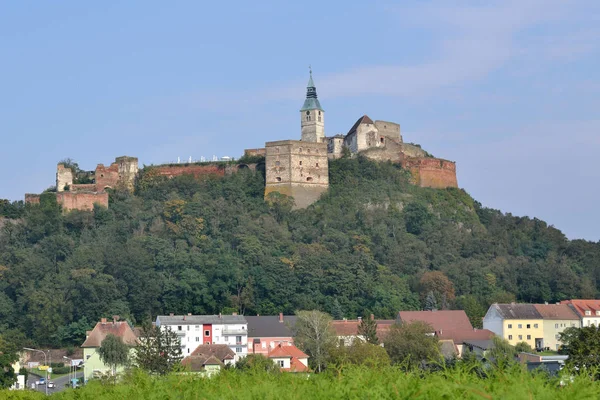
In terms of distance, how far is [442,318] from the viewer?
6588cm

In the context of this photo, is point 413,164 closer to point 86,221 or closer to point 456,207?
point 456,207

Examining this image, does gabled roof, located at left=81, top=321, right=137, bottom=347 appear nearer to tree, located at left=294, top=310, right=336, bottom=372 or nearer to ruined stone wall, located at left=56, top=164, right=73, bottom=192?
tree, located at left=294, top=310, right=336, bottom=372

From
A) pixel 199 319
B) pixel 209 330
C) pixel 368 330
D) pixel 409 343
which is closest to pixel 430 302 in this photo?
pixel 368 330

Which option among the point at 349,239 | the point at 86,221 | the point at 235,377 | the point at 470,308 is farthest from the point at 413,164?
the point at 235,377

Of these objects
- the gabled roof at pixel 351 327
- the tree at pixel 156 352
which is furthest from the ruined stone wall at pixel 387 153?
the tree at pixel 156 352

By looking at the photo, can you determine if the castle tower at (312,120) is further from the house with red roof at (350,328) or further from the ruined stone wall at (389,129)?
the house with red roof at (350,328)

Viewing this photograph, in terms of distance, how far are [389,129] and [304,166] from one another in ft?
30.1

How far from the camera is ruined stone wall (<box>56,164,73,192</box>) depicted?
8356 centimetres

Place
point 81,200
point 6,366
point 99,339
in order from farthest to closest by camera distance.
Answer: point 81,200, point 99,339, point 6,366

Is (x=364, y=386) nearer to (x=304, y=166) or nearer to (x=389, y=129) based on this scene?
(x=304, y=166)

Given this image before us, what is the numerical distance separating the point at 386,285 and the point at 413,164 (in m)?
15.1

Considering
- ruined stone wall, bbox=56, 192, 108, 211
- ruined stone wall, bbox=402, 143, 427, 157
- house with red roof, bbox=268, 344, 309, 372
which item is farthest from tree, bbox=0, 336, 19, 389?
ruined stone wall, bbox=402, 143, 427, 157

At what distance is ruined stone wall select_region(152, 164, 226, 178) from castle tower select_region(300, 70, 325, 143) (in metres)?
6.86

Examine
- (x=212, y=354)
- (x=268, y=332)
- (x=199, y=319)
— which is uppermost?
(x=199, y=319)
